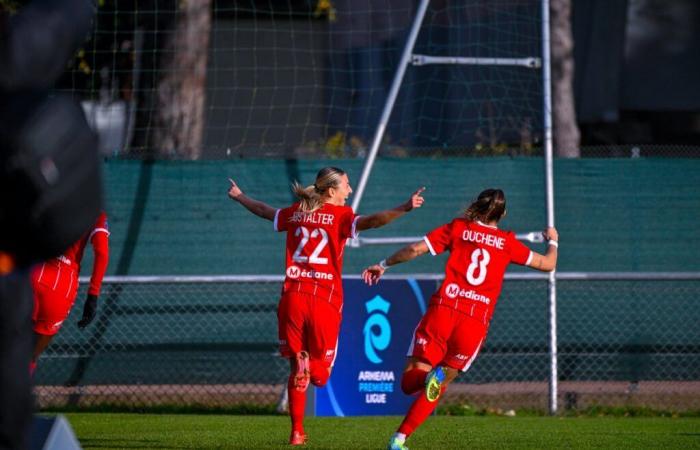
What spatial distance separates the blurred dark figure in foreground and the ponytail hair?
15.4 feet

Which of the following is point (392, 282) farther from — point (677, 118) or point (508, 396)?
point (677, 118)

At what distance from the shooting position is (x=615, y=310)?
12.1m

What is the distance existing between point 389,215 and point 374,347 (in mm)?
3295

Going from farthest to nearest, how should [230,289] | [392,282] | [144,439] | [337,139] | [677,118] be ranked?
[677,118]
[337,139]
[230,289]
[392,282]
[144,439]

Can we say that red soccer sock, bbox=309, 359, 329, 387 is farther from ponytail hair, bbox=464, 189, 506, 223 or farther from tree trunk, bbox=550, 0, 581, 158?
tree trunk, bbox=550, 0, 581, 158

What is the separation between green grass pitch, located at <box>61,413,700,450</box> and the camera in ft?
27.4

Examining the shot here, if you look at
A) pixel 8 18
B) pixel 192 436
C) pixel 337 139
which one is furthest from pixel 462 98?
pixel 8 18

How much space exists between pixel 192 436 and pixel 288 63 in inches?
405

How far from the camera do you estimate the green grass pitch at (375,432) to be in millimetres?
8344

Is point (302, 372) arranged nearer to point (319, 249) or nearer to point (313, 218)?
point (319, 249)

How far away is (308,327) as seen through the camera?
8453mm

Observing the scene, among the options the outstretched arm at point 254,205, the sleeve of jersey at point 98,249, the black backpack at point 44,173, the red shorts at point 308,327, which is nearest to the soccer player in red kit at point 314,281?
the red shorts at point 308,327

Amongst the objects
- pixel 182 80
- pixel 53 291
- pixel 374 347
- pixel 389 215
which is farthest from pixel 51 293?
pixel 182 80

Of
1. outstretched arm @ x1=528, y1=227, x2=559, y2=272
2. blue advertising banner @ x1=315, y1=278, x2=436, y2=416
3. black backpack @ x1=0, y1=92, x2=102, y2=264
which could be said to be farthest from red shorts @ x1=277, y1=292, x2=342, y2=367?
black backpack @ x1=0, y1=92, x2=102, y2=264
